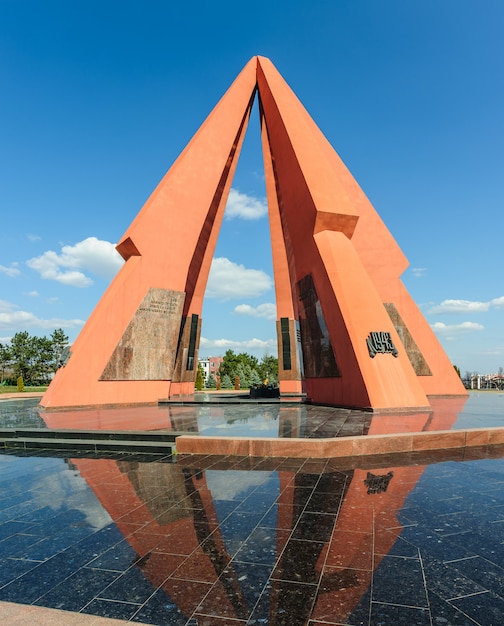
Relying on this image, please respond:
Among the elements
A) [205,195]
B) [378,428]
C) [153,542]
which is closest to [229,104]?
[205,195]

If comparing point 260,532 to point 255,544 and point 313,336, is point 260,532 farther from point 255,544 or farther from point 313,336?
point 313,336

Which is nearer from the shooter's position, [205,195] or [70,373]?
[70,373]

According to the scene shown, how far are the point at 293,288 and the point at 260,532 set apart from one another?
12.5m

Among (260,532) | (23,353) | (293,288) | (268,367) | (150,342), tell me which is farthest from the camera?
(268,367)

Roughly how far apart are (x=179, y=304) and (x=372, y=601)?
13.6 metres

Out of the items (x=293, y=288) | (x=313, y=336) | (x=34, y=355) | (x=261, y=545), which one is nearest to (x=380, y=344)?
(x=313, y=336)

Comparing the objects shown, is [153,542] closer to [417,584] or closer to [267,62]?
[417,584]

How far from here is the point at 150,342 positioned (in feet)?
46.0

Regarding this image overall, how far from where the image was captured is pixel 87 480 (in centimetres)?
470

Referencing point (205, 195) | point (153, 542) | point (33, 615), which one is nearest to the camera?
point (33, 615)

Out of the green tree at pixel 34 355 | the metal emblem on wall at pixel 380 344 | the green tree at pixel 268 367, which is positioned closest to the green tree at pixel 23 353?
the green tree at pixel 34 355

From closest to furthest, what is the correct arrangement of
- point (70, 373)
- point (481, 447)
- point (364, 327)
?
1. point (481, 447)
2. point (364, 327)
3. point (70, 373)

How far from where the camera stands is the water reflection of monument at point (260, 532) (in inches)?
86.4

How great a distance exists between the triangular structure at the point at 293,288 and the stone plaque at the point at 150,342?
0.13 ft
